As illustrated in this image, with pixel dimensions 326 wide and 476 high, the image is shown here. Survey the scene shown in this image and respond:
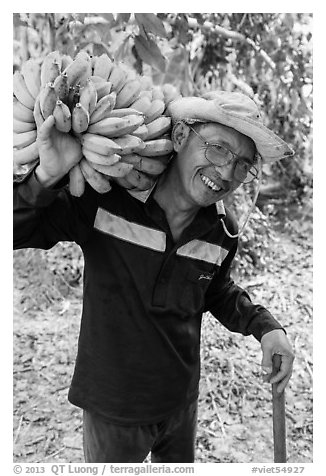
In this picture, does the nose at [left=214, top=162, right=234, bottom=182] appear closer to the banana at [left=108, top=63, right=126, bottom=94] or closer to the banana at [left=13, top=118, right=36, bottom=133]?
the banana at [left=108, top=63, right=126, bottom=94]

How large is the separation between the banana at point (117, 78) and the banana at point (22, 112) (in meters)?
0.16

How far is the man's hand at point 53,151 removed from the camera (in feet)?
2.85

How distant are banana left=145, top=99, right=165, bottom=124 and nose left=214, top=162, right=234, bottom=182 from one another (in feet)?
0.51

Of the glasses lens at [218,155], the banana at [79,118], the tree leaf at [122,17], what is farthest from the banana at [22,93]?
the tree leaf at [122,17]

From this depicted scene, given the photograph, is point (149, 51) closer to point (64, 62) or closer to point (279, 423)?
point (64, 62)

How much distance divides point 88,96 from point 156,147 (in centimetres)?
17

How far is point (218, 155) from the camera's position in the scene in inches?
39.4

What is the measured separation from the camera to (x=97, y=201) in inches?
41.0

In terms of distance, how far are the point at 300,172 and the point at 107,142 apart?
3.11m

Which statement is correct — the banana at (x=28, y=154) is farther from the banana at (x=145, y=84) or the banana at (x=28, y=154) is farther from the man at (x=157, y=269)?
the banana at (x=145, y=84)

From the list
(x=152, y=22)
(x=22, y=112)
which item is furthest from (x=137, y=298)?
(x=152, y=22)

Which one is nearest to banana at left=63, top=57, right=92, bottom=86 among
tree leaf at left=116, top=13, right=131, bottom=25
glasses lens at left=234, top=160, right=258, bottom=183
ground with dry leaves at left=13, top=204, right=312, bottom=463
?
glasses lens at left=234, top=160, right=258, bottom=183
